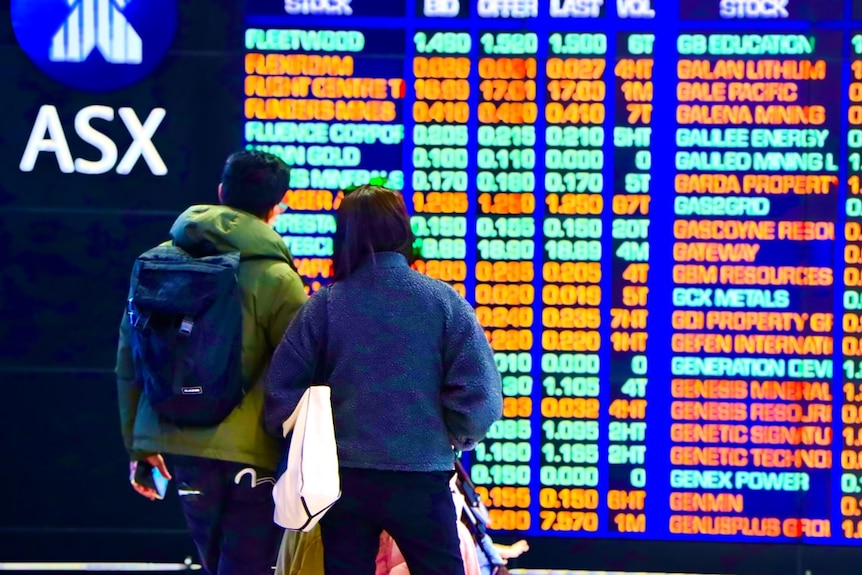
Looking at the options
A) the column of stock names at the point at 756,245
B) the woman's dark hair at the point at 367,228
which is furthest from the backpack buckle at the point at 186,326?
the column of stock names at the point at 756,245

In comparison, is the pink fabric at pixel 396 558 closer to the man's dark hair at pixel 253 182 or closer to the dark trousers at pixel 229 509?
the dark trousers at pixel 229 509

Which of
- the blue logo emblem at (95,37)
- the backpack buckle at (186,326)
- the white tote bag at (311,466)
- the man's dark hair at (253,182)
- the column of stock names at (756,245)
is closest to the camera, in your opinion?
the white tote bag at (311,466)

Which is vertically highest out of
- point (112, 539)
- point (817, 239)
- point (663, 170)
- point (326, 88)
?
point (326, 88)

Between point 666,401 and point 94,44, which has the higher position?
point 94,44

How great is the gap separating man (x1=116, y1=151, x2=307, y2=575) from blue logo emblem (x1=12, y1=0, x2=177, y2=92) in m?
1.47

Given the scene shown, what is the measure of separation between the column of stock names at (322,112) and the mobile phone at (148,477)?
4.46 feet

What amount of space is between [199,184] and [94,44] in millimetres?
716

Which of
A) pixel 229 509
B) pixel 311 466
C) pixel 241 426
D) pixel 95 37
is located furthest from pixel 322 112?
pixel 311 466

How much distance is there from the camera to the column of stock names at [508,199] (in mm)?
4094

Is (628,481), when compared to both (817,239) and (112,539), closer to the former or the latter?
(817,239)

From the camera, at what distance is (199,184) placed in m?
4.22

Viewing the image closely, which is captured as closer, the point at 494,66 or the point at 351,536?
the point at 351,536

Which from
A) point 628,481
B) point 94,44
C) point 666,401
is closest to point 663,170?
point 666,401

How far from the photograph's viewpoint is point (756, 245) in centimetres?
405
